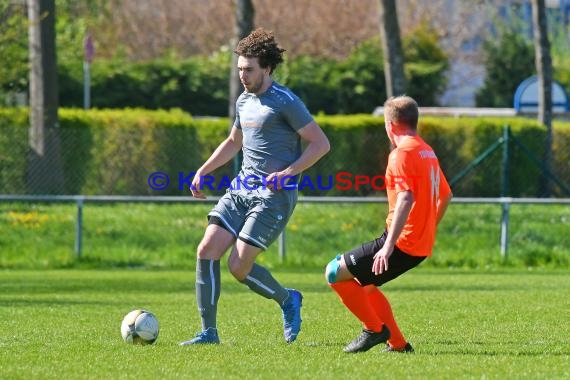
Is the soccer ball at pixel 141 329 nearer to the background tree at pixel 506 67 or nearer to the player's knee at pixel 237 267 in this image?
the player's knee at pixel 237 267

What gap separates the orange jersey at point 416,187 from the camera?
316 inches

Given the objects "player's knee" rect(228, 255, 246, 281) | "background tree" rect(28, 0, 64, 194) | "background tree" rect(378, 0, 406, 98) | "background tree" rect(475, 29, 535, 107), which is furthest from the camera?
"background tree" rect(475, 29, 535, 107)

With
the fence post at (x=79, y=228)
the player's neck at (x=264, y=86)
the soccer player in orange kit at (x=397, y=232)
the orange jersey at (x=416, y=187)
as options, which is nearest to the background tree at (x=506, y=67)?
the fence post at (x=79, y=228)

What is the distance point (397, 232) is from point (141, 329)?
1911mm

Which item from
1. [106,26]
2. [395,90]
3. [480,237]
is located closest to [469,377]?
[480,237]

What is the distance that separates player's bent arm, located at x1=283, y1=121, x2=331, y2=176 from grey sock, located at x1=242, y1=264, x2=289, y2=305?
31.7 inches

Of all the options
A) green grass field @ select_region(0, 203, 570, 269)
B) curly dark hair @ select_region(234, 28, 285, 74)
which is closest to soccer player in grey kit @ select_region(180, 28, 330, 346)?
curly dark hair @ select_region(234, 28, 285, 74)

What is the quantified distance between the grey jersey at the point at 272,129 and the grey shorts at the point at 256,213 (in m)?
0.14

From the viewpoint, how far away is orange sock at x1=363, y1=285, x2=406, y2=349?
8484mm

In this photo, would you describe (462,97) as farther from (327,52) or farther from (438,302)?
(438,302)

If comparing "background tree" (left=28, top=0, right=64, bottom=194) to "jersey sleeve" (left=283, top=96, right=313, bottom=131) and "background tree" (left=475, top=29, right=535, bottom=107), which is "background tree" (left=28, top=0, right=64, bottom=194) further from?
"background tree" (left=475, top=29, right=535, bottom=107)

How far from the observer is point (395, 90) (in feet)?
79.3

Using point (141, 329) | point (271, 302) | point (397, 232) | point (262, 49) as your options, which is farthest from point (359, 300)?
point (271, 302)

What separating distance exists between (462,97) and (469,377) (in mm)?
48227
